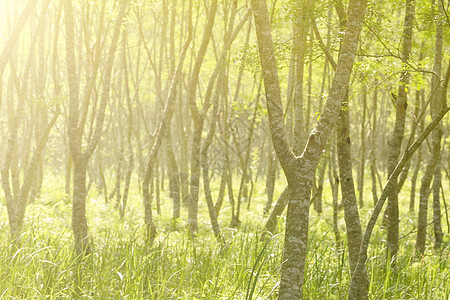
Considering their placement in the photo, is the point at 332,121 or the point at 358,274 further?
the point at 358,274

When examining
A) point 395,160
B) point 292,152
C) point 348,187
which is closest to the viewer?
point 292,152

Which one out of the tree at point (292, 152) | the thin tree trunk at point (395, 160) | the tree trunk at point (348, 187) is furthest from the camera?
the thin tree trunk at point (395, 160)

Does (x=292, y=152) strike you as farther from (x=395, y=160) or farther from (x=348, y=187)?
(x=395, y=160)

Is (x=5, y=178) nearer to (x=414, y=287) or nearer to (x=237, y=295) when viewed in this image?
→ (x=237, y=295)

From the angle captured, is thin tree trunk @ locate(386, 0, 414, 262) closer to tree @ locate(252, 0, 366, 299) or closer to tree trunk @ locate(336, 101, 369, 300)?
tree trunk @ locate(336, 101, 369, 300)

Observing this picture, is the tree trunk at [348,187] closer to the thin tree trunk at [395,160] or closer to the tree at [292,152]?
the tree at [292,152]

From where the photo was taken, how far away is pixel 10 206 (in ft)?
18.0

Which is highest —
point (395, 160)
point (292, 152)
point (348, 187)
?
point (292, 152)

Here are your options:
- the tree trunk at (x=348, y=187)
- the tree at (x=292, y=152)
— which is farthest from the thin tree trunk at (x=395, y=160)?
the tree at (x=292, y=152)

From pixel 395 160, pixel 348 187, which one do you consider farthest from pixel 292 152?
pixel 395 160

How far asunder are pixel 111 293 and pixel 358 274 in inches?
84.2

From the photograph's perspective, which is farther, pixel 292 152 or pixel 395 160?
pixel 395 160

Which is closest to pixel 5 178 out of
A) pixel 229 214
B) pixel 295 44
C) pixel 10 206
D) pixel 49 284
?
pixel 10 206

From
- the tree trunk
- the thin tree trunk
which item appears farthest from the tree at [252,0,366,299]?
the thin tree trunk
